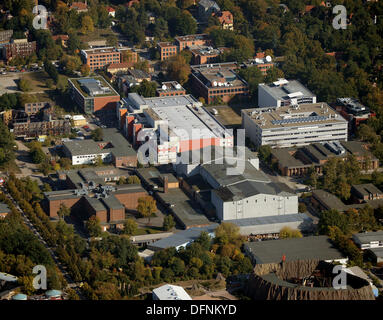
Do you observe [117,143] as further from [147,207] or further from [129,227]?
[129,227]

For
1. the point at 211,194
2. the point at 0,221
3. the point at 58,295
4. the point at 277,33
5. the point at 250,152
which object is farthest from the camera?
the point at 277,33

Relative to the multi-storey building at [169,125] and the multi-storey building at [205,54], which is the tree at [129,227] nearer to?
the multi-storey building at [169,125]

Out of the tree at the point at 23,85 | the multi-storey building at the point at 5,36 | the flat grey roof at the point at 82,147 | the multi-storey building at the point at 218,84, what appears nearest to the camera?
the flat grey roof at the point at 82,147

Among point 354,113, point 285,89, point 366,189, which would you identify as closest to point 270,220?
point 366,189

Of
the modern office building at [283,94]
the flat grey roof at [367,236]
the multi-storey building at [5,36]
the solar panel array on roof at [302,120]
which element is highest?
the multi-storey building at [5,36]

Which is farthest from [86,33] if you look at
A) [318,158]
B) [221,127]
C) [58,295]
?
[58,295]

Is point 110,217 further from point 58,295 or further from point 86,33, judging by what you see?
point 86,33

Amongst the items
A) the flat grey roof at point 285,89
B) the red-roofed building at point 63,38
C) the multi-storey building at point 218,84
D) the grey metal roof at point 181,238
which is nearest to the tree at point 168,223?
the grey metal roof at point 181,238
